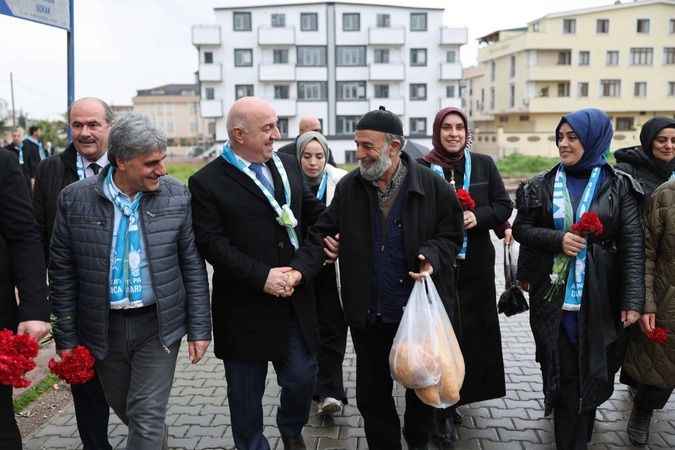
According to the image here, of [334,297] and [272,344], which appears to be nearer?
[272,344]

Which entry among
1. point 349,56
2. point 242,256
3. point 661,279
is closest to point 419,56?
point 349,56

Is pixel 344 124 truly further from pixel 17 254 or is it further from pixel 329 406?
pixel 17 254

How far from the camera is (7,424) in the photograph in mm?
2979

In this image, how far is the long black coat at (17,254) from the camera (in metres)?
2.99

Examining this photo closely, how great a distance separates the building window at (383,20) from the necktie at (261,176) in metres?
53.0

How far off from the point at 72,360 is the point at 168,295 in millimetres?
562

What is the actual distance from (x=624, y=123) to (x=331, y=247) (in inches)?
2548

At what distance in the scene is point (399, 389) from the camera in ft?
17.7

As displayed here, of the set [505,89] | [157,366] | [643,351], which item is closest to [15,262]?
[157,366]

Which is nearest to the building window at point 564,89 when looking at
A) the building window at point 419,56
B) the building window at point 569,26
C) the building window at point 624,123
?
the building window at point 569,26

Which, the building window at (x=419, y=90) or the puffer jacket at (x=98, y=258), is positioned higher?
the building window at (x=419, y=90)

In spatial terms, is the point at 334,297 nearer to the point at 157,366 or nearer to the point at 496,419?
the point at 496,419

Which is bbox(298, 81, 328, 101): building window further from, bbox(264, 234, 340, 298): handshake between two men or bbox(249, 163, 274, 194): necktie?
bbox(264, 234, 340, 298): handshake between two men

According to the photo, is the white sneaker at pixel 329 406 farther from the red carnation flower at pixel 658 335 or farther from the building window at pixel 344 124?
the building window at pixel 344 124
